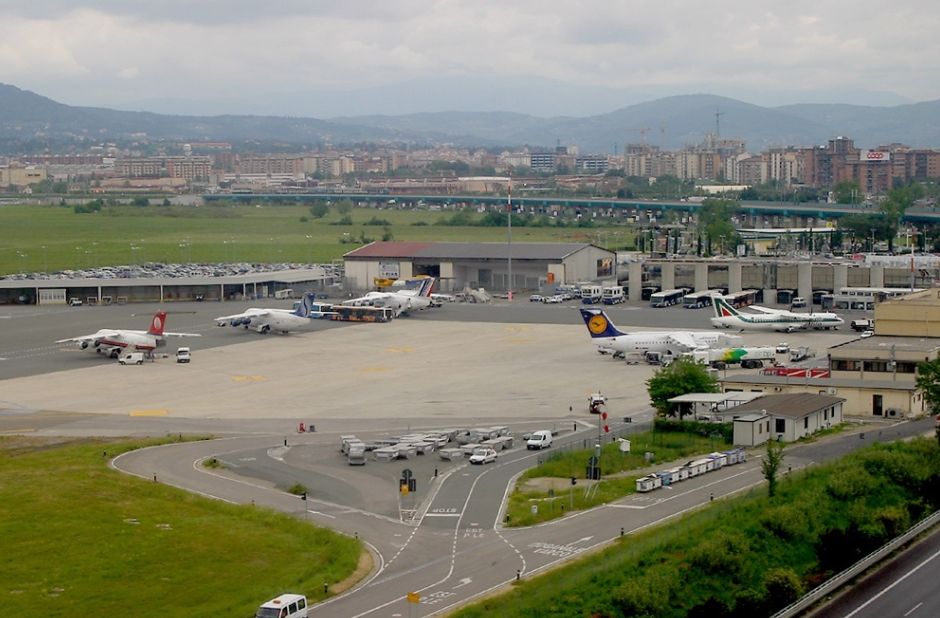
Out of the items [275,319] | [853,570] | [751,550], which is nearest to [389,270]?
[275,319]

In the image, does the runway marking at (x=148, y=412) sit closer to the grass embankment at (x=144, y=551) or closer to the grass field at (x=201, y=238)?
the grass embankment at (x=144, y=551)

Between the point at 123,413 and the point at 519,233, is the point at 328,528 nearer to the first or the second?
the point at 123,413

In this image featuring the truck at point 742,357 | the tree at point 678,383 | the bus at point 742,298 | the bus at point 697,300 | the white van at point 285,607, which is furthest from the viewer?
the bus at point 697,300

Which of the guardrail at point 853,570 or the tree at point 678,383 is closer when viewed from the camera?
the guardrail at point 853,570

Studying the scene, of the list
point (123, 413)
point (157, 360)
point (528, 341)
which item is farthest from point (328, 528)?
point (528, 341)

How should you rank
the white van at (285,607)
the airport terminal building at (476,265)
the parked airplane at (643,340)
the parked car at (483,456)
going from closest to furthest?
the white van at (285,607) < the parked car at (483,456) < the parked airplane at (643,340) < the airport terminal building at (476,265)

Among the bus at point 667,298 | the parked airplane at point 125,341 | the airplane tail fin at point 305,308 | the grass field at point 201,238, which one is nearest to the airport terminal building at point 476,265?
the bus at point 667,298
